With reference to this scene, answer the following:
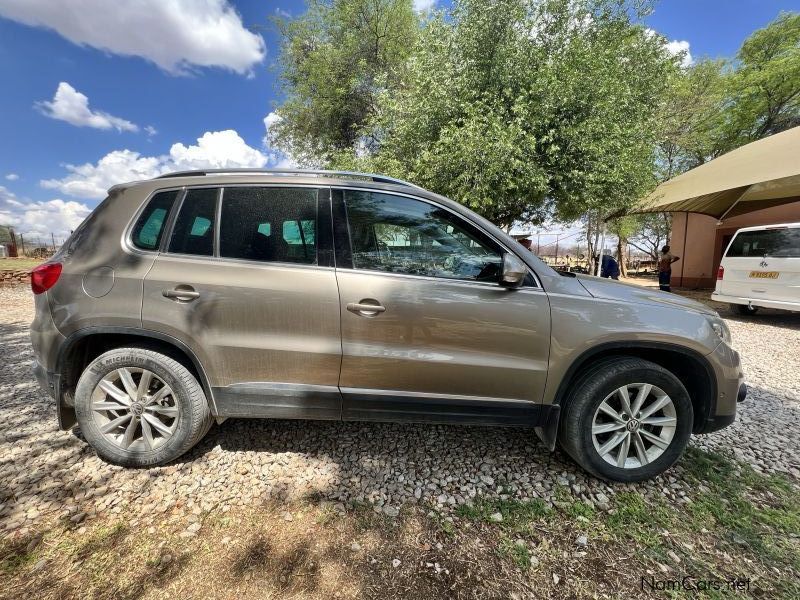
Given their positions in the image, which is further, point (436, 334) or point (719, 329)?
point (719, 329)

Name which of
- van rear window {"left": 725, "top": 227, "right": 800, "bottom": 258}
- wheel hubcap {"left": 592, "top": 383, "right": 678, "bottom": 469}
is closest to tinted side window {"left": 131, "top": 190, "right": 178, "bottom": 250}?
wheel hubcap {"left": 592, "top": 383, "right": 678, "bottom": 469}

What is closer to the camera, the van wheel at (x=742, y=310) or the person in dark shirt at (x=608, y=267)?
the van wheel at (x=742, y=310)

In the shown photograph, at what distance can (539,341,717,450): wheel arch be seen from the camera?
2.25 metres

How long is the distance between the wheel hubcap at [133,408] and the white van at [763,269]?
386 inches

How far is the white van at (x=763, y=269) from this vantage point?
678 cm

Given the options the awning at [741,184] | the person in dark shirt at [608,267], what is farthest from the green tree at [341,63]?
the awning at [741,184]

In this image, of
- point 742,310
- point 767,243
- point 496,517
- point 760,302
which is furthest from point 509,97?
point 496,517

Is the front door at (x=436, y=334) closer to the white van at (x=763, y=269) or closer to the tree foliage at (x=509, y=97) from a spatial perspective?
the tree foliage at (x=509, y=97)

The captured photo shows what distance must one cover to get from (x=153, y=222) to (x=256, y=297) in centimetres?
89

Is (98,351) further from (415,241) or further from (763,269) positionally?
(763,269)

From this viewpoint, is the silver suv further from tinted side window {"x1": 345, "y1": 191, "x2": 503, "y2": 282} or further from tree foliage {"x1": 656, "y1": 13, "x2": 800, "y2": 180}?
tree foliage {"x1": 656, "y1": 13, "x2": 800, "y2": 180}

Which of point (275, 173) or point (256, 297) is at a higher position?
point (275, 173)

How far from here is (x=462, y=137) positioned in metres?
7.89

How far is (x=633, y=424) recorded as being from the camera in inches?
91.2
